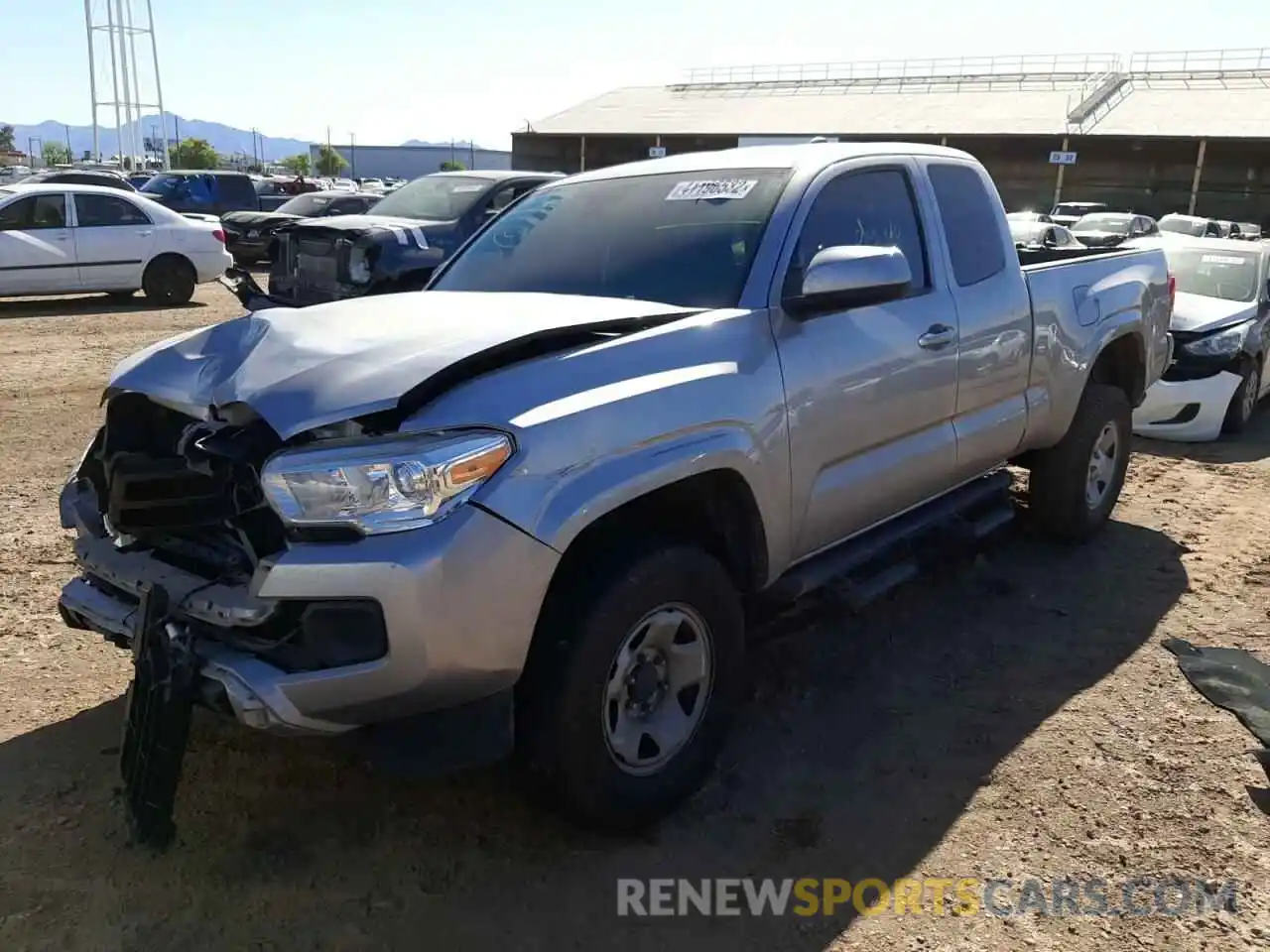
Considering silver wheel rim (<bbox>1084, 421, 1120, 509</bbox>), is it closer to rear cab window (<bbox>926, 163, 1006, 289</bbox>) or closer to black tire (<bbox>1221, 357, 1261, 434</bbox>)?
rear cab window (<bbox>926, 163, 1006, 289</bbox>)

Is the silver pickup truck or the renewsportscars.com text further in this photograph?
the renewsportscars.com text

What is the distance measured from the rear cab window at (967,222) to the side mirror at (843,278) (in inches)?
39.3

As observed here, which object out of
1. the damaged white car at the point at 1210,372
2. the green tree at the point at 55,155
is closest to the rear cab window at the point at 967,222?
the damaged white car at the point at 1210,372

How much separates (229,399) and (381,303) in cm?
97

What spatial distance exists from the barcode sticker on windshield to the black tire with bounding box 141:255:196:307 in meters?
12.2

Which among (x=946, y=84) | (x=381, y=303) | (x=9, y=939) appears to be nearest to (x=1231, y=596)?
(x=381, y=303)

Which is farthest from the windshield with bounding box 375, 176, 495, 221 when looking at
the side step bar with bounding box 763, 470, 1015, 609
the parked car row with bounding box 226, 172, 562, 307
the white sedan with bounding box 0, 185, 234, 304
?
the side step bar with bounding box 763, 470, 1015, 609

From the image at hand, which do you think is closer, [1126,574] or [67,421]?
[1126,574]

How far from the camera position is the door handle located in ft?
13.3

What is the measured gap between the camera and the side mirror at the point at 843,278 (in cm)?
338

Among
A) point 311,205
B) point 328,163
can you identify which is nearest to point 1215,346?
point 311,205

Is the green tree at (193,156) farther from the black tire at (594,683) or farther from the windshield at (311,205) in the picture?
the black tire at (594,683)

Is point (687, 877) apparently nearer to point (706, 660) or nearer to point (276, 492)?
point (706, 660)

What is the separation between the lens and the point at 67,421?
304 inches
